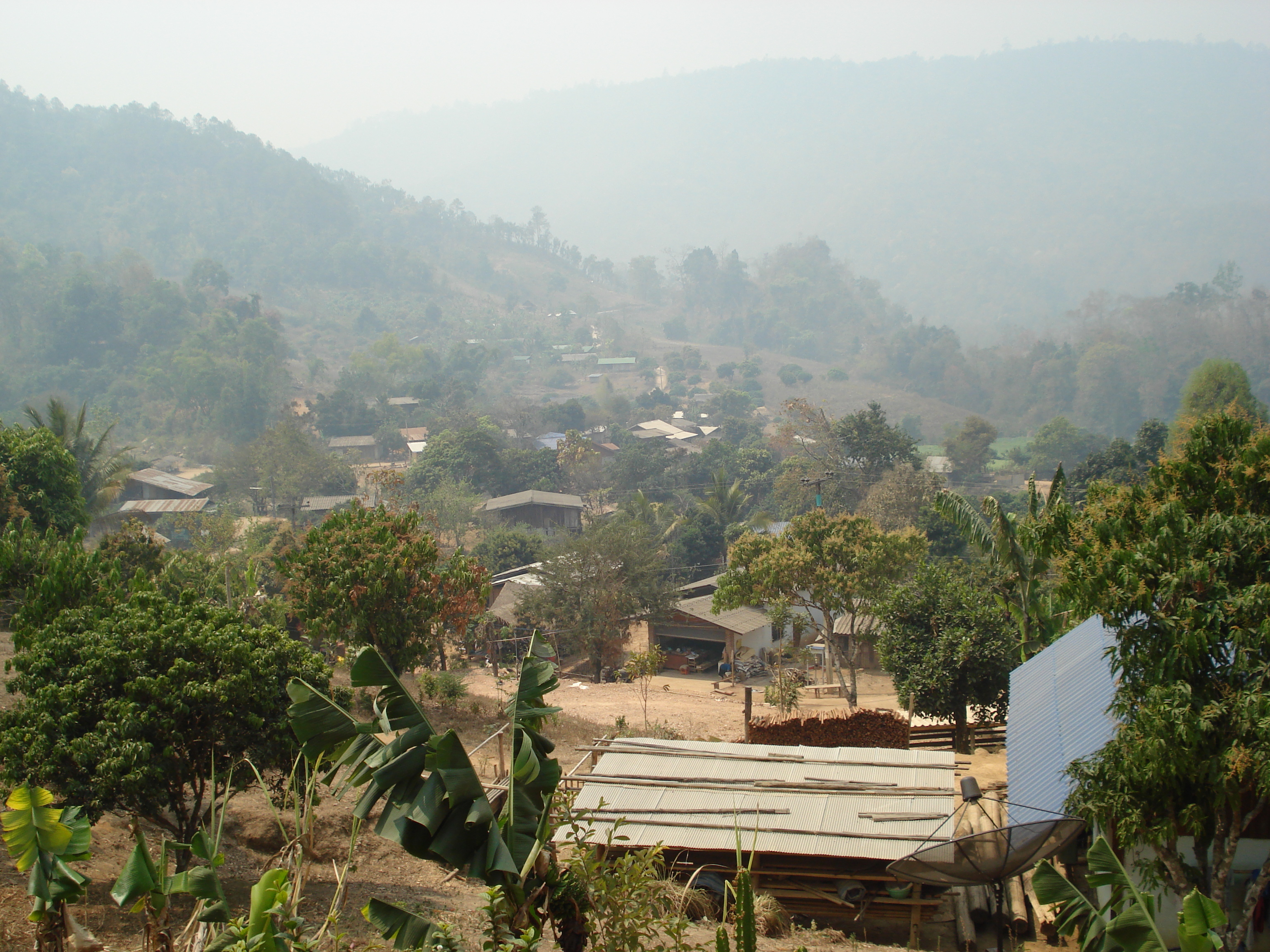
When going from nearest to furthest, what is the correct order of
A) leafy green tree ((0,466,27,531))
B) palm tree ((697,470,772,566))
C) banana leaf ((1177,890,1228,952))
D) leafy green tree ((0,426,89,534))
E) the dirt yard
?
banana leaf ((1177,890,1228,952)) → the dirt yard → leafy green tree ((0,466,27,531)) → leafy green tree ((0,426,89,534)) → palm tree ((697,470,772,566))

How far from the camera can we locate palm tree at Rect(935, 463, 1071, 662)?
15.9m

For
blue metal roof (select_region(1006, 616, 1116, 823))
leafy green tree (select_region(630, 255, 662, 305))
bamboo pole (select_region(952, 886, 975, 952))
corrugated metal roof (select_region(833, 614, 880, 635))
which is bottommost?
corrugated metal roof (select_region(833, 614, 880, 635))

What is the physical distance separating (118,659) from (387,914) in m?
4.87

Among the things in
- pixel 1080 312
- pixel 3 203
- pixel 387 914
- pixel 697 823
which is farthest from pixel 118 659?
pixel 3 203

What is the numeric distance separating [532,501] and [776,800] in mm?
38283

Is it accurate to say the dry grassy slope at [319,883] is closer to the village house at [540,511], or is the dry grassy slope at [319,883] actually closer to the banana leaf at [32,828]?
the banana leaf at [32,828]

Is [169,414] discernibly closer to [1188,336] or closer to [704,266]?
[704,266]

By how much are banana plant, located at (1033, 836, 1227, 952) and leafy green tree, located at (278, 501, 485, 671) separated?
11635 millimetres

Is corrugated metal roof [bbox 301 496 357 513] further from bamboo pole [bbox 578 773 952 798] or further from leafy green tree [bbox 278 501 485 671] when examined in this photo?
bamboo pole [bbox 578 773 952 798]

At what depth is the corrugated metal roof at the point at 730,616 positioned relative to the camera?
27469 mm

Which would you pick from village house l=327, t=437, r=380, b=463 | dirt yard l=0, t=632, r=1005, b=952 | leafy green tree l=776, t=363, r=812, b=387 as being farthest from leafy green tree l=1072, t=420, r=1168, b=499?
leafy green tree l=776, t=363, r=812, b=387

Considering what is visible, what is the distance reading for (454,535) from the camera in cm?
4275

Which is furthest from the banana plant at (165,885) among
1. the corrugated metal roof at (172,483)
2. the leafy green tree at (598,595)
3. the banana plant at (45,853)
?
the corrugated metal roof at (172,483)

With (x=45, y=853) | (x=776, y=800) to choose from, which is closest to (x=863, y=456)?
(x=776, y=800)
